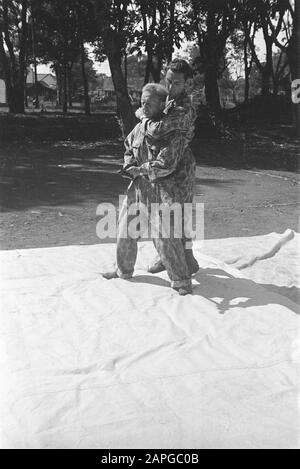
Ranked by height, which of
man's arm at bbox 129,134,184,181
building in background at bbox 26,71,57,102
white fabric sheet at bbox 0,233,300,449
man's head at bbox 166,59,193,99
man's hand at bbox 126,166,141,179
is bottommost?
white fabric sheet at bbox 0,233,300,449

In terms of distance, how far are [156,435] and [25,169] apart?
31.5 feet

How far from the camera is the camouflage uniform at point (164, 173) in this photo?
389 centimetres

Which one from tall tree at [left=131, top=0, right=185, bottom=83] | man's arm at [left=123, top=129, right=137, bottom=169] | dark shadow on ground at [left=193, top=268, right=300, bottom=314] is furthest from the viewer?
tall tree at [left=131, top=0, right=185, bottom=83]

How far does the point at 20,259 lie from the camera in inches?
187

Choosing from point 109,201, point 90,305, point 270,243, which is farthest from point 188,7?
point 90,305

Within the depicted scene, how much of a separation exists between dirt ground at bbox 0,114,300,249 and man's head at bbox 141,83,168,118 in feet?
7.65

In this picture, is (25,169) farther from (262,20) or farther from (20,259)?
(262,20)

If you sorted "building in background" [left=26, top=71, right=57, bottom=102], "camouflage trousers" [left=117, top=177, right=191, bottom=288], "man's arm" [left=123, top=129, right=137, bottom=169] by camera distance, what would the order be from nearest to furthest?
"camouflage trousers" [left=117, top=177, right=191, bottom=288] < "man's arm" [left=123, top=129, right=137, bottom=169] < "building in background" [left=26, top=71, right=57, bottom=102]

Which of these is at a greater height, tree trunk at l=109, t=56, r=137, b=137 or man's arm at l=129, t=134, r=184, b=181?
tree trunk at l=109, t=56, r=137, b=137

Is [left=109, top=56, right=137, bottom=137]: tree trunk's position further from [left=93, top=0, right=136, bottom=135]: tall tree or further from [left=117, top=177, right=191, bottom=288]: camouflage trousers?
[left=117, top=177, right=191, bottom=288]: camouflage trousers

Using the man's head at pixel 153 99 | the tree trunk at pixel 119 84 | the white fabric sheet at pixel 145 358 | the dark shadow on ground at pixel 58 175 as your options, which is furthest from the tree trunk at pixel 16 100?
the man's head at pixel 153 99

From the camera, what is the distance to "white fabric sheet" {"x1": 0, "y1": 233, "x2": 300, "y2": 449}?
2324 mm

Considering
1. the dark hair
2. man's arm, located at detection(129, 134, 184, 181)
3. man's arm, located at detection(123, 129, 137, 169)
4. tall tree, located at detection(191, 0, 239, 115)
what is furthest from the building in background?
man's arm, located at detection(129, 134, 184, 181)

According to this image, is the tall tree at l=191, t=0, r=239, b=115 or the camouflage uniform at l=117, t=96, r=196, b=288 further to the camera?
the tall tree at l=191, t=0, r=239, b=115
